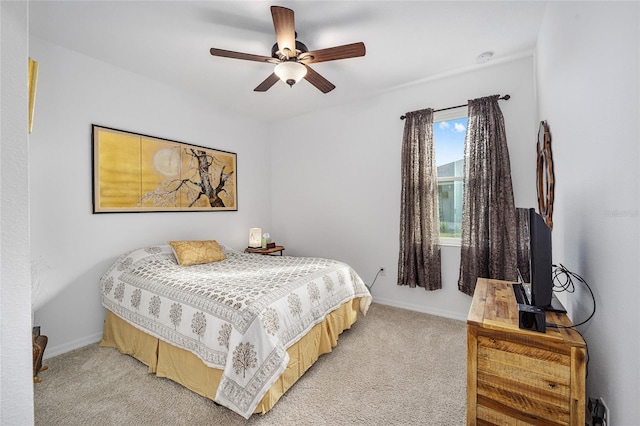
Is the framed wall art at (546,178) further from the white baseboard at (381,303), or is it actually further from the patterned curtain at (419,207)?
the white baseboard at (381,303)

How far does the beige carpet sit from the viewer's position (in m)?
1.65

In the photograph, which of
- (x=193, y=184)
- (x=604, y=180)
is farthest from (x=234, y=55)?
(x=604, y=180)

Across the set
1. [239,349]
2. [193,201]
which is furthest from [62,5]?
[239,349]

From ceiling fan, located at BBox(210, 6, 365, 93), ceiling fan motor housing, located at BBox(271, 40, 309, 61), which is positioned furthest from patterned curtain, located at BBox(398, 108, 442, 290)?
ceiling fan motor housing, located at BBox(271, 40, 309, 61)

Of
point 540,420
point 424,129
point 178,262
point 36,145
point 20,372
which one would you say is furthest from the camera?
point 424,129

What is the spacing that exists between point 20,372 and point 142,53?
2771 mm

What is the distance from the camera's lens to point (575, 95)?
136cm

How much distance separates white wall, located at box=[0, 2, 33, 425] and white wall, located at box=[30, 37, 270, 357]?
7.27 ft

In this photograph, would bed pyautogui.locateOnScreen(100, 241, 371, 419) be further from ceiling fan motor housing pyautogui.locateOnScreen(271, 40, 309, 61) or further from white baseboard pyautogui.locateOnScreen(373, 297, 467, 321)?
ceiling fan motor housing pyautogui.locateOnScreen(271, 40, 309, 61)

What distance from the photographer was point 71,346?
8.01ft

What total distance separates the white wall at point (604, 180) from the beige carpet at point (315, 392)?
0.92 m

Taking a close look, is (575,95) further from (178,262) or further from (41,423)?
(41,423)

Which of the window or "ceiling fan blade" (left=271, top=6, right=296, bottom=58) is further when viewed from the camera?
the window

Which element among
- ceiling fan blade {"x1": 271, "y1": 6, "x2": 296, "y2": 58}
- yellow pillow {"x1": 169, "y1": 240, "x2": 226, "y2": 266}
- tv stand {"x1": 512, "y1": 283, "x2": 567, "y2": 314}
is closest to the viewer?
tv stand {"x1": 512, "y1": 283, "x2": 567, "y2": 314}
